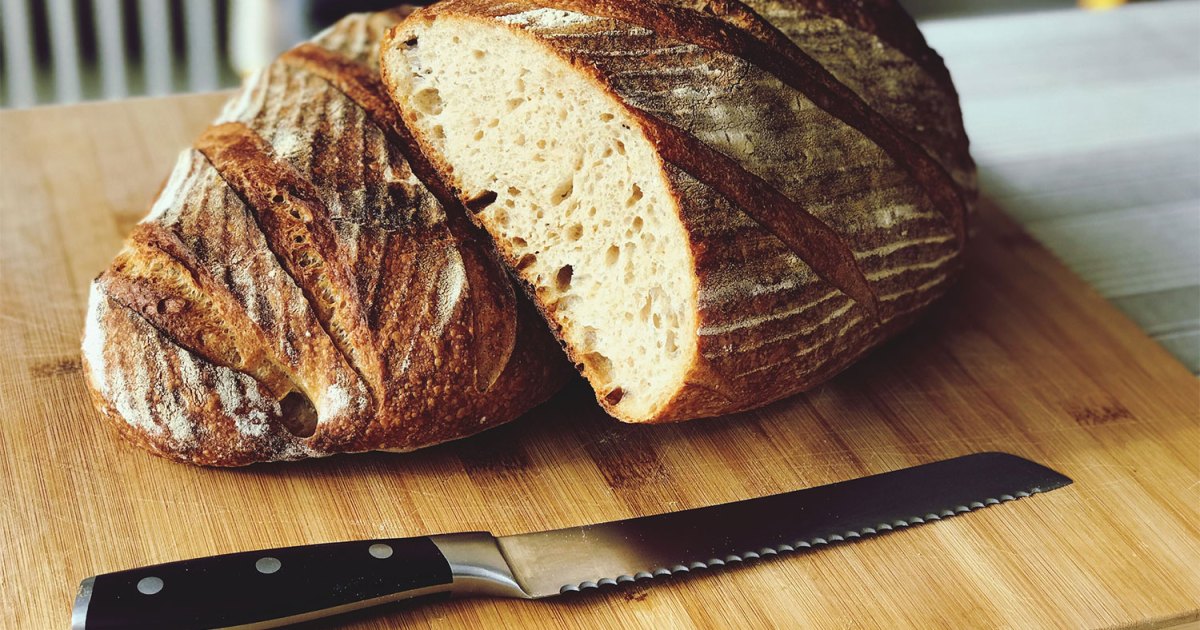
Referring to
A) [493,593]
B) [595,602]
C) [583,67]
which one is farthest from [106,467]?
[583,67]

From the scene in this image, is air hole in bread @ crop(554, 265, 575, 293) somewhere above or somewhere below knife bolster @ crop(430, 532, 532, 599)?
above

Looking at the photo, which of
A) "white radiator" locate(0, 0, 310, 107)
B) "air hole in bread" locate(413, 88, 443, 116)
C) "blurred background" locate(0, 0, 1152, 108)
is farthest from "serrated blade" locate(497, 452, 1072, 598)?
"white radiator" locate(0, 0, 310, 107)

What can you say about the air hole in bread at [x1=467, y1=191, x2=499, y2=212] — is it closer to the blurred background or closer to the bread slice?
the bread slice

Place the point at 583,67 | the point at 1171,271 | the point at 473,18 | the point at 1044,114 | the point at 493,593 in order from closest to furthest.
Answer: the point at 493,593 → the point at 583,67 → the point at 473,18 → the point at 1171,271 → the point at 1044,114

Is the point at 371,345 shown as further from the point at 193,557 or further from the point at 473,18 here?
the point at 473,18

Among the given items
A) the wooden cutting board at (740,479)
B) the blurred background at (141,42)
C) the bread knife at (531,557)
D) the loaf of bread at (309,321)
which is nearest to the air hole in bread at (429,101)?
the loaf of bread at (309,321)
